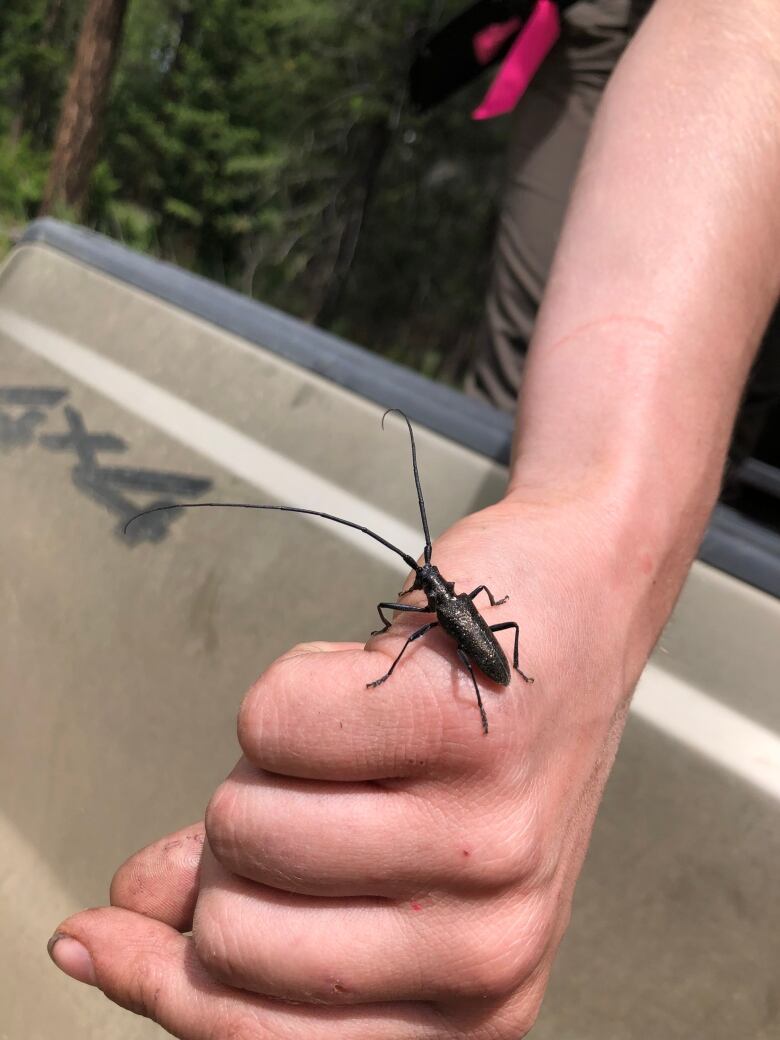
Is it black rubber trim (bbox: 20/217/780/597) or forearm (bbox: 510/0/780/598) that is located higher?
forearm (bbox: 510/0/780/598)

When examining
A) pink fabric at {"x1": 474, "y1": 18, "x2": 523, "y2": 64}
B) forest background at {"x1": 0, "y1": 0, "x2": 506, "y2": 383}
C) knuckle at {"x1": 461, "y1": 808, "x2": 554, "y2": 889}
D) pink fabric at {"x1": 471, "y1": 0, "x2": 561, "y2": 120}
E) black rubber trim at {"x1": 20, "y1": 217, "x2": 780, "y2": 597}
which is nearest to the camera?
knuckle at {"x1": 461, "y1": 808, "x2": 554, "y2": 889}

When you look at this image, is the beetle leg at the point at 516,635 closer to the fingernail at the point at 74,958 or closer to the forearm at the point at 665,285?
the forearm at the point at 665,285

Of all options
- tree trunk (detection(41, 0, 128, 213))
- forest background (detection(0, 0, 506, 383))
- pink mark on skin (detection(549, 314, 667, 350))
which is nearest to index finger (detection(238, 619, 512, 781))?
pink mark on skin (detection(549, 314, 667, 350))

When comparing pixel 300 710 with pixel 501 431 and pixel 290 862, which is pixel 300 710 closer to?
pixel 290 862

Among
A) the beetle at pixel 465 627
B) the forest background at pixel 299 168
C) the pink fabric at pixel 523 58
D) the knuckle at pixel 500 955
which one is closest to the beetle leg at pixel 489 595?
the beetle at pixel 465 627

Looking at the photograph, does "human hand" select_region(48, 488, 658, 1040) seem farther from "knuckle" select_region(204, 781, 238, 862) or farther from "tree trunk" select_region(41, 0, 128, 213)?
"tree trunk" select_region(41, 0, 128, 213)

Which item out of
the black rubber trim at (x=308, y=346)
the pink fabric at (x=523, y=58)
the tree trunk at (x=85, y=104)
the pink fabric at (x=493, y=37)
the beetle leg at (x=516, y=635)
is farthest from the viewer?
the tree trunk at (x=85, y=104)
